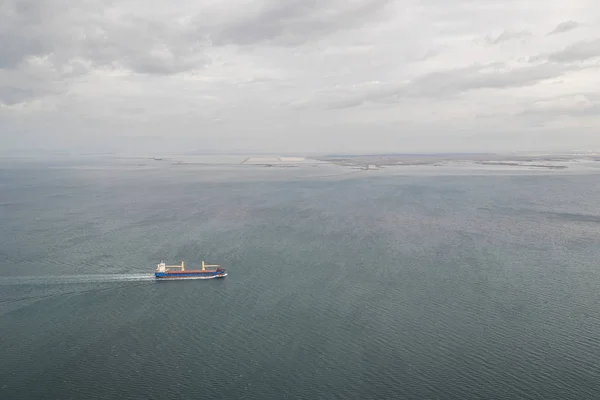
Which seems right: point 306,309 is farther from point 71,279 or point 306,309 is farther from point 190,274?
point 71,279

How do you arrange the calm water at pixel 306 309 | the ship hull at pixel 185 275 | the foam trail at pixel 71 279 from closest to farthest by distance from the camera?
1. the calm water at pixel 306 309
2. the foam trail at pixel 71 279
3. the ship hull at pixel 185 275

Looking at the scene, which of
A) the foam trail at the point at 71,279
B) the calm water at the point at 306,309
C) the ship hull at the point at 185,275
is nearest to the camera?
the calm water at the point at 306,309

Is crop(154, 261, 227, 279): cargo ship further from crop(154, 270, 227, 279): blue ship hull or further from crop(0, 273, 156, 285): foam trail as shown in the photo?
crop(0, 273, 156, 285): foam trail

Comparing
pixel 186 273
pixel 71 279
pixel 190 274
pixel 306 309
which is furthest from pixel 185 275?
pixel 306 309

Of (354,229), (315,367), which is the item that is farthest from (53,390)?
(354,229)

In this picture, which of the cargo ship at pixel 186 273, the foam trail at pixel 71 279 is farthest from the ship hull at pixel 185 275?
the foam trail at pixel 71 279

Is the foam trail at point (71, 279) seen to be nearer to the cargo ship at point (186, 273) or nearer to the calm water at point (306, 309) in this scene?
the calm water at point (306, 309)

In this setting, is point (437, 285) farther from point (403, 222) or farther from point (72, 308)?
point (72, 308)
